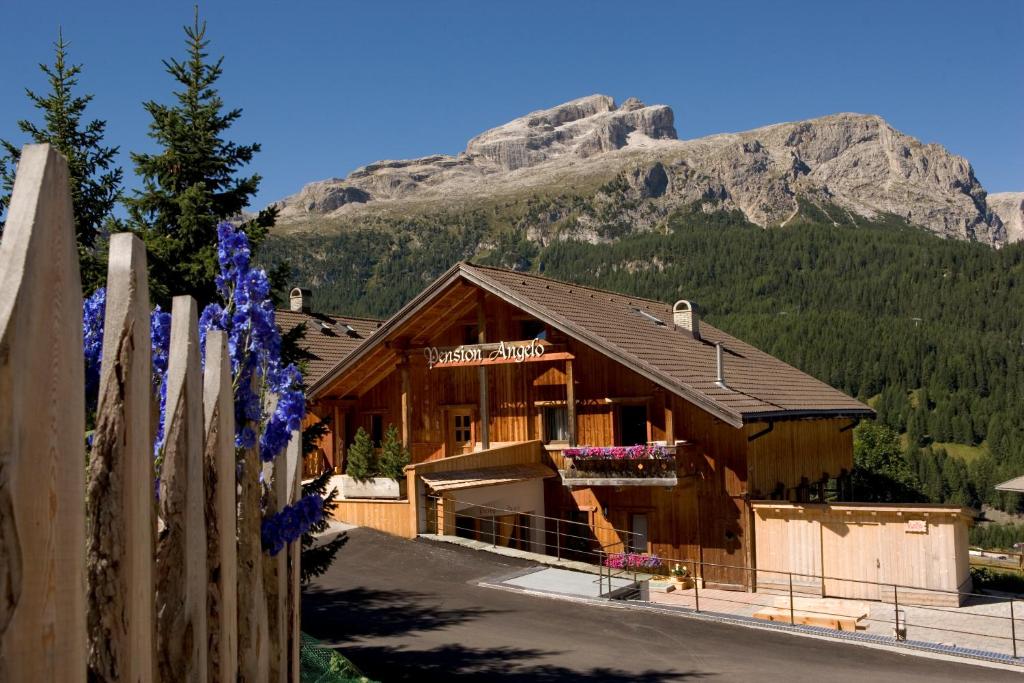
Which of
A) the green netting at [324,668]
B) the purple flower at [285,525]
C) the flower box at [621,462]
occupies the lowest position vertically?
the green netting at [324,668]

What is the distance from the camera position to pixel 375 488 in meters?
21.4

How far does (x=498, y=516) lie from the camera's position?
76.0 feet

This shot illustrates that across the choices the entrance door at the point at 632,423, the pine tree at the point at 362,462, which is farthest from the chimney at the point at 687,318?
the pine tree at the point at 362,462

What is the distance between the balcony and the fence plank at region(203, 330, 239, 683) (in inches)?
683

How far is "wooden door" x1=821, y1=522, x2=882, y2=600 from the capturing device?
19516mm

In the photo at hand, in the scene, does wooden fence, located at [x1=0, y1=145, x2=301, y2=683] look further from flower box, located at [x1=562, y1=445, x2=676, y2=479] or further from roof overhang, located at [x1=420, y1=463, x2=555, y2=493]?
flower box, located at [x1=562, y1=445, x2=676, y2=479]

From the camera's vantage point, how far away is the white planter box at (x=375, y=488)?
21.3 meters

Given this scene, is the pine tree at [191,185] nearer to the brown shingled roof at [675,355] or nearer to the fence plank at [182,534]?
the fence plank at [182,534]

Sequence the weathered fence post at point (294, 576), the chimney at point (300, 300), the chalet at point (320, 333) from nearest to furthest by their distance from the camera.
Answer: the weathered fence post at point (294, 576)
the chalet at point (320, 333)
the chimney at point (300, 300)

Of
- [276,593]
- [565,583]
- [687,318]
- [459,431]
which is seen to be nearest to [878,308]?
[687,318]

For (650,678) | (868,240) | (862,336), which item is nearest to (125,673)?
(650,678)

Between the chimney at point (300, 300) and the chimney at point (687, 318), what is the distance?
13153mm

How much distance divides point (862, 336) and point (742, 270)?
3186 cm

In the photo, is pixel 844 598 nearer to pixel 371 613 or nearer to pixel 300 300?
pixel 371 613
